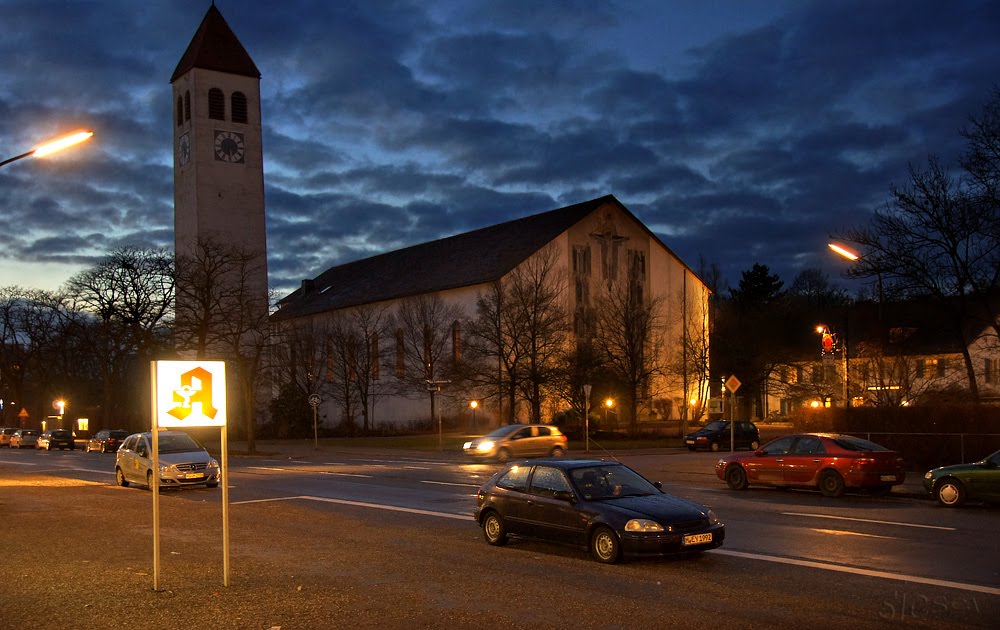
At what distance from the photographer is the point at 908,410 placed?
95.7 feet

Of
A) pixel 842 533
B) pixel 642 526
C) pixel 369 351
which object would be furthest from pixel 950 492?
pixel 369 351

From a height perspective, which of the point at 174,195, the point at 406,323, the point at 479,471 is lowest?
the point at 479,471

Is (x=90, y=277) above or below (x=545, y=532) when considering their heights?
above

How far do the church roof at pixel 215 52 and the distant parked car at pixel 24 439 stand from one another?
1200 inches

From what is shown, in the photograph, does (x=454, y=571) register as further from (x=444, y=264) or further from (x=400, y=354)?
(x=444, y=264)

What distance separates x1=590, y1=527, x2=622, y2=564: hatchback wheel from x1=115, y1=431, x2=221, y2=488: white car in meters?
15.3

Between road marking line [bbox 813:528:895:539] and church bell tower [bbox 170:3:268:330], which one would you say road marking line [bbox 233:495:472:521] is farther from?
church bell tower [bbox 170:3:268:330]

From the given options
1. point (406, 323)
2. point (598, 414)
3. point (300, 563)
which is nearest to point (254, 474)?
point (300, 563)

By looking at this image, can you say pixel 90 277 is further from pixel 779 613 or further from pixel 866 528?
pixel 779 613

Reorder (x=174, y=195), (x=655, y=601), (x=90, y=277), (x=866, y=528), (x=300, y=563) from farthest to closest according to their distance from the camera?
(x=174, y=195) < (x=90, y=277) < (x=866, y=528) < (x=300, y=563) < (x=655, y=601)

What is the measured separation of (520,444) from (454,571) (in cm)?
2463

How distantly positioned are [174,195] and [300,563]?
71.7m

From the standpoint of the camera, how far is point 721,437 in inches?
1777

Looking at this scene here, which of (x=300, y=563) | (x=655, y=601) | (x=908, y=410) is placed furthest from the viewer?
(x=908, y=410)
